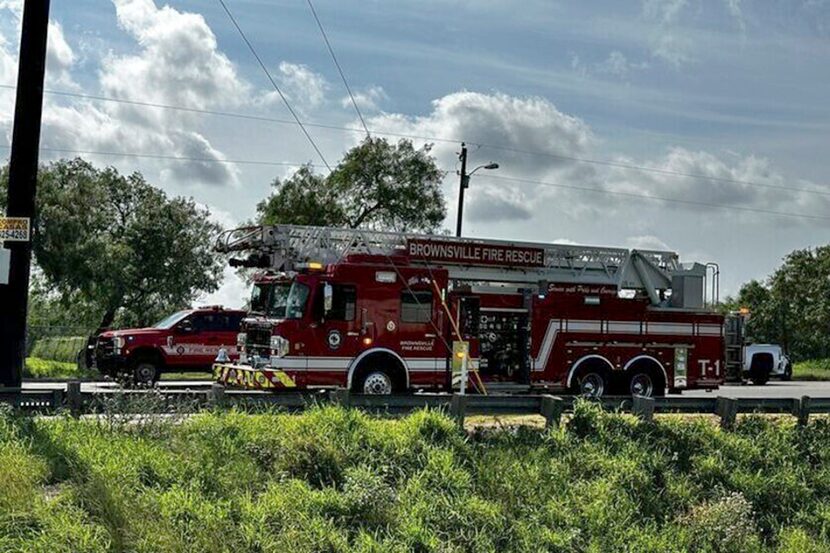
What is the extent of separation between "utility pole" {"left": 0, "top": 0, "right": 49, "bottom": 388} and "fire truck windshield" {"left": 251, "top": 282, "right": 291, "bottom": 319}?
17.9 ft

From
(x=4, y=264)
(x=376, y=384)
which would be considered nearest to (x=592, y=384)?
(x=376, y=384)

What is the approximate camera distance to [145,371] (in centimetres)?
2325

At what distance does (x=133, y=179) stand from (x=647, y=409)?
3034 centimetres

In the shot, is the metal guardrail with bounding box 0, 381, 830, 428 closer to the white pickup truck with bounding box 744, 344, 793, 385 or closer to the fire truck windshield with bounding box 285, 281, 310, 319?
the fire truck windshield with bounding box 285, 281, 310, 319

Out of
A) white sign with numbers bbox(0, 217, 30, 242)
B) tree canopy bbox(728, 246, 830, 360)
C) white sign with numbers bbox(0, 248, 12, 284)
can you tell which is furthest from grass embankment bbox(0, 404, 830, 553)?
tree canopy bbox(728, 246, 830, 360)

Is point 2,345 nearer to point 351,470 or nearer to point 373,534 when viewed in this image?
point 351,470

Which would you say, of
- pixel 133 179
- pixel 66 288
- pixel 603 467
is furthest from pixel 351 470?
pixel 133 179

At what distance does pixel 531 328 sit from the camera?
18.4m

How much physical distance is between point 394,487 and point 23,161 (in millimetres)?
6590

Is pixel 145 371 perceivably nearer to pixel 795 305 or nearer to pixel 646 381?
pixel 646 381

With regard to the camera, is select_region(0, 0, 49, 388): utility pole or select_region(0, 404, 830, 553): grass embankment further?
select_region(0, 0, 49, 388): utility pole

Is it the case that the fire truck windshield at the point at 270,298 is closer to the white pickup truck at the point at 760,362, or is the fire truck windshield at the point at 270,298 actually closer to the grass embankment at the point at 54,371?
the grass embankment at the point at 54,371

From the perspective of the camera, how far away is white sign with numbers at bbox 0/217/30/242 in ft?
38.7

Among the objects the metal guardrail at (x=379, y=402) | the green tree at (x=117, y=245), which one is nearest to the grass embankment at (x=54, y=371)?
the green tree at (x=117, y=245)
